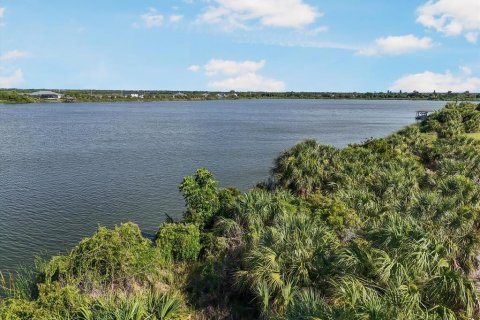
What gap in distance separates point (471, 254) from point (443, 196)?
5.87 meters

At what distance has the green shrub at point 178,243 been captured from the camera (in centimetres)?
2433

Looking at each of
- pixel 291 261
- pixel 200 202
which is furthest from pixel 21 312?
pixel 200 202

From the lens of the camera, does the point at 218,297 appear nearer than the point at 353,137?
Yes

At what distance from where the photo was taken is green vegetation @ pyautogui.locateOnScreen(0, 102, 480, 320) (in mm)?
13695

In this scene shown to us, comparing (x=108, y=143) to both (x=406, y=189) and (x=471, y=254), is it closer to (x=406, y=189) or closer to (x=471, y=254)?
(x=406, y=189)

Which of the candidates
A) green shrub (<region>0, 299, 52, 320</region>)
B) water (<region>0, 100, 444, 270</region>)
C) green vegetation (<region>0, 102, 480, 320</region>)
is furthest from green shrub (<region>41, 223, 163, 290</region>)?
water (<region>0, 100, 444, 270</region>)

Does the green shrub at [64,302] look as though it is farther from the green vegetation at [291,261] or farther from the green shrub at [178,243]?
the green shrub at [178,243]

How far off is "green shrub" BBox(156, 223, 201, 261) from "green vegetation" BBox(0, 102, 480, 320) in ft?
0.21

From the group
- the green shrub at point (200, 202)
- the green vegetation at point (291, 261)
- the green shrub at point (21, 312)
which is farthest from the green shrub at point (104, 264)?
the green shrub at point (200, 202)

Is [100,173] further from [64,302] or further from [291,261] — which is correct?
[291,261]

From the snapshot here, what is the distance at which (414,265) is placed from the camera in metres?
14.4

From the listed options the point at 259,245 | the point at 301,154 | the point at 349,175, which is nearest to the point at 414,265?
the point at 259,245

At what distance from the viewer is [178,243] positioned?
80.9 ft

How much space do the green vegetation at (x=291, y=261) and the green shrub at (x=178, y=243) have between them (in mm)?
64
